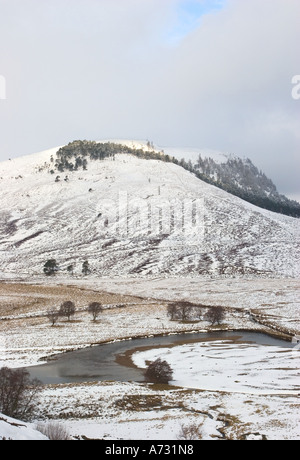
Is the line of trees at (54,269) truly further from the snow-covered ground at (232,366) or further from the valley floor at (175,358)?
the snow-covered ground at (232,366)

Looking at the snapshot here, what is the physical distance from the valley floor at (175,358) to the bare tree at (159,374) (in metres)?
0.86

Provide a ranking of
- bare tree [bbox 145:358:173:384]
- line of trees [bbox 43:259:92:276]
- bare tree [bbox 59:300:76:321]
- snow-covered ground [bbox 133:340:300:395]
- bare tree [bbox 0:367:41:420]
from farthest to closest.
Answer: line of trees [bbox 43:259:92:276] < bare tree [bbox 59:300:76:321] < bare tree [bbox 145:358:173:384] < snow-covered ground [bbox 133:340:300:395] < bare tree [bbox 0:367:41:420]

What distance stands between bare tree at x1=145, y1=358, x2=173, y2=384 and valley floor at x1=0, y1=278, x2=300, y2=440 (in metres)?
0.86

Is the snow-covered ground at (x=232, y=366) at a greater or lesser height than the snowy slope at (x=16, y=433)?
lesser

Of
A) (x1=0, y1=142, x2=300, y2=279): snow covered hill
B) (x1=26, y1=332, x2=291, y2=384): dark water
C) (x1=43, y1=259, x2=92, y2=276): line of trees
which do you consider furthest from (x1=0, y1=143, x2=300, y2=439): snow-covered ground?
→ (x1=43, y1=259, x2=92, y2=276): line of trees

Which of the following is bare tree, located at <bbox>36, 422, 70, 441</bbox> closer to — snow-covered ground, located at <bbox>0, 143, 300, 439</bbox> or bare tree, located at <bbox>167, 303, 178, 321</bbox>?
snow-covered ground, located at <bbox>0, 143, 300, 439</bbox>

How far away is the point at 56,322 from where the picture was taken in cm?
5500

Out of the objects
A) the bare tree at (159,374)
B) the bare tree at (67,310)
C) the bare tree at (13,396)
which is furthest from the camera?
the bare tree at (67,310)

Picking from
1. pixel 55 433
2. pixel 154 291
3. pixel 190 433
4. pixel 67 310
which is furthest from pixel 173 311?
pixel 55 433

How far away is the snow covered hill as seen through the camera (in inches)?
4586

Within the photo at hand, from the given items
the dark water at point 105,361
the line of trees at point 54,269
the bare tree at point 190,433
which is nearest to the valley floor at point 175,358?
the bare tree at point 190,433

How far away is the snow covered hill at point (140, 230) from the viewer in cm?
11648
